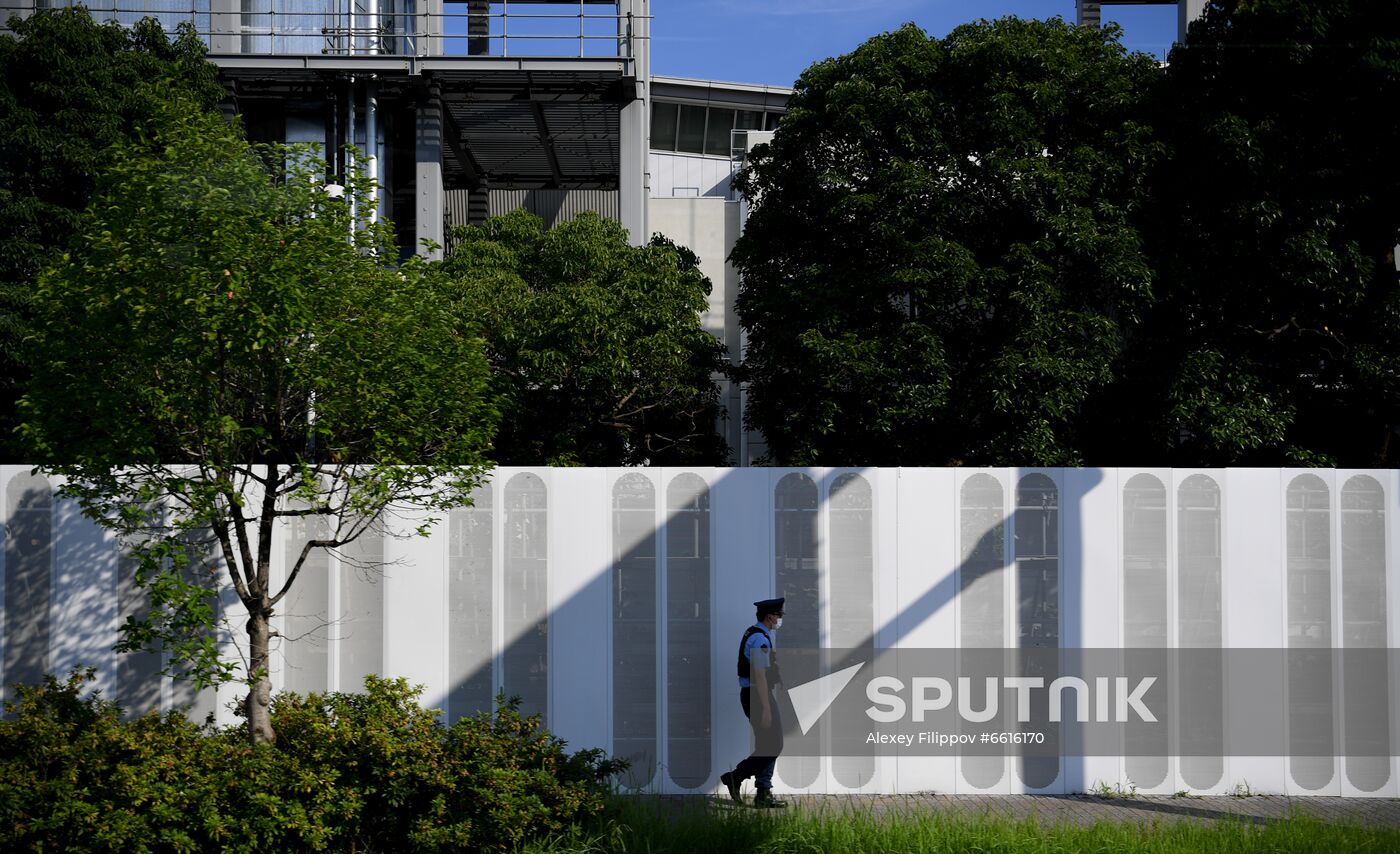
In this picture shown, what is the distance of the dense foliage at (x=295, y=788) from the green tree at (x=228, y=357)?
54cm

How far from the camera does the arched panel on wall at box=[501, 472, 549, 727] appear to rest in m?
9.02

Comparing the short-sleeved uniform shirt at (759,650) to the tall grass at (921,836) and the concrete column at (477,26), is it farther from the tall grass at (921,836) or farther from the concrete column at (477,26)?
the concrete column at (477,26)

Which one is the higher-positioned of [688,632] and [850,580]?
[850,580]

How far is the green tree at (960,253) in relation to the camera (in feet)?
54.0

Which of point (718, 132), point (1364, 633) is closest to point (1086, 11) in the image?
point (718, 132)

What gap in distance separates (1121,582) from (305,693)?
20.9 ft

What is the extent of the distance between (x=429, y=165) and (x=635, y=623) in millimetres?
17937

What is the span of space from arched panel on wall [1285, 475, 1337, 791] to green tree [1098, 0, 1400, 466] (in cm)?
668

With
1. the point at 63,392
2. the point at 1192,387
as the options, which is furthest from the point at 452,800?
the point at 1192,387

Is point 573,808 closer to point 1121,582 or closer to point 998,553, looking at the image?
point 998,553

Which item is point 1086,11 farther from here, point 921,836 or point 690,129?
point 921,836

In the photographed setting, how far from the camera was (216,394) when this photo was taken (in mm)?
7445

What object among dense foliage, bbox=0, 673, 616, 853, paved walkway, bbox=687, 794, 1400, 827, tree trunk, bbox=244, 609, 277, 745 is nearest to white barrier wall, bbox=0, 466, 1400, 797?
paved walkway, bbox=687, 794, 1400, 827

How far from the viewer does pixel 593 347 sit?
58.1ft
